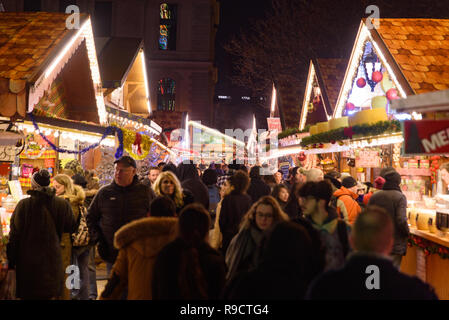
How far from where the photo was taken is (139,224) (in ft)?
12.9

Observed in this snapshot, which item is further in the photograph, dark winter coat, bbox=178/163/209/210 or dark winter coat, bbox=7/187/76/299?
dark winter coat, bbox=178/163/209/210

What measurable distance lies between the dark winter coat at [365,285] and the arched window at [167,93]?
42.3 meters

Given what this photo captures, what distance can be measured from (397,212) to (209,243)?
161 inches

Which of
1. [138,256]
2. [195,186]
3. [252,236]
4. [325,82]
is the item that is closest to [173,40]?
[325,82]

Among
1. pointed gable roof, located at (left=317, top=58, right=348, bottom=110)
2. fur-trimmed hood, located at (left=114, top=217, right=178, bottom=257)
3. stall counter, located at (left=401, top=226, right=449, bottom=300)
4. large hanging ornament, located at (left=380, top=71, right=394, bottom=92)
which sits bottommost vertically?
stall counter, located at (left=401, top=226, right=449, bottom=300)

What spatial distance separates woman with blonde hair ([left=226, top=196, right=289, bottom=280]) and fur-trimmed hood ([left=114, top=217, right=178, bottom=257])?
3.03ft

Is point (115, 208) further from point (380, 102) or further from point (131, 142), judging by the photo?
point (380, 102)

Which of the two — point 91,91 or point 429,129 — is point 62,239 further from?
point 91,91

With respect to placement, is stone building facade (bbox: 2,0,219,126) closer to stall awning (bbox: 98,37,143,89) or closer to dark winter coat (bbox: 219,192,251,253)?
stall awning (bbox: 98,37,143,89)

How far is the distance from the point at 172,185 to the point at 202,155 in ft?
70.6

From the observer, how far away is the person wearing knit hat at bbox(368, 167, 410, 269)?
7152 mm

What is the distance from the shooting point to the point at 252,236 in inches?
186

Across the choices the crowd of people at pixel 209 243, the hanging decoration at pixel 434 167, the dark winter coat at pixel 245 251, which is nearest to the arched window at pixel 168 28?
the hanging decoration at pixel 434 167

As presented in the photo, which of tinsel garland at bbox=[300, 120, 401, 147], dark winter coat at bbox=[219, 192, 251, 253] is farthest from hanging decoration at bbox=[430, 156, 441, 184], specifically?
dark winter coat at bbox=[219, 192, 251, 253]
